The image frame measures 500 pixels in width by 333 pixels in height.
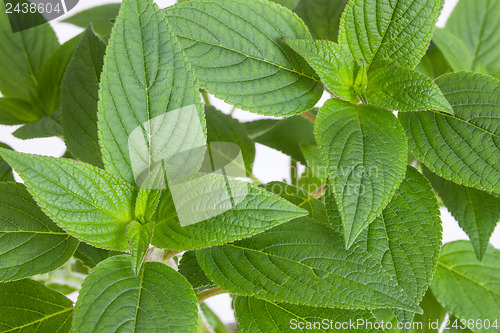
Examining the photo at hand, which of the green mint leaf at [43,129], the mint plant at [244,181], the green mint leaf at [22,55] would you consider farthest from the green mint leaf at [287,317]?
the green mint leaf at [22,55]

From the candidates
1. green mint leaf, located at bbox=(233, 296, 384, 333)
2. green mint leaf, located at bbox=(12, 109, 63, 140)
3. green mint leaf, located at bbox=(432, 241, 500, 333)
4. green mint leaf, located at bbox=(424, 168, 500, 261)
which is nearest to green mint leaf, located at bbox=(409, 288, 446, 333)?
green mint leaf, located at bbox=(432, 241, 500, 333)

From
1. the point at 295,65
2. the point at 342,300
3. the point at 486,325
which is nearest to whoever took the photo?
the point at 342,300

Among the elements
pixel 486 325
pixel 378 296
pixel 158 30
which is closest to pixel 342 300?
pixel 378 296

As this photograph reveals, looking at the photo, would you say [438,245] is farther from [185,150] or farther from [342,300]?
[185,150]

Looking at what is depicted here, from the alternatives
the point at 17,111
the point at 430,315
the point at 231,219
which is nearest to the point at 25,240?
the point at 231,219

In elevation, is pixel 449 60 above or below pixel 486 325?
above

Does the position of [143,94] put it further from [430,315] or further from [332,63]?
[430,315]
